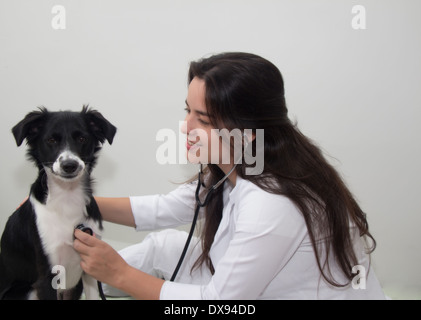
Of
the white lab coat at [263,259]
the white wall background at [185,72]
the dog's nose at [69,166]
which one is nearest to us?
the white lab coat at [263,259]

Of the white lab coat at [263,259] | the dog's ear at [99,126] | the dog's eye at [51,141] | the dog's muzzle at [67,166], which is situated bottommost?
the white lab coat at [263,259]

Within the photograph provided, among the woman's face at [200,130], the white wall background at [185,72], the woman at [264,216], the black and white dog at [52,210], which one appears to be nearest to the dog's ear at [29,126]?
the black and white dog at [52,210]

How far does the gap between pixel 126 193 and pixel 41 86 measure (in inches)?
27.4

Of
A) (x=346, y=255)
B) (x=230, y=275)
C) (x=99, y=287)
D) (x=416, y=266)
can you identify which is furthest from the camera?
(x=416, y=266)

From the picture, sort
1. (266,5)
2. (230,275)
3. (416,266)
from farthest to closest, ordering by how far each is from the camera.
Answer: (416,266) < (266,5) < (230,275)

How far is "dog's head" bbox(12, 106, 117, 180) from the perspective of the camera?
1222 mm

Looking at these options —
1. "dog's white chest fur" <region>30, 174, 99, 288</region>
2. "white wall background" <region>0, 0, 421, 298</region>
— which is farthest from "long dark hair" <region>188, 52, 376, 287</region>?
"white wall background" <region>0, 0, 421, 298</region>

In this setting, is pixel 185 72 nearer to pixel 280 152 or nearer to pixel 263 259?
pixel 280 152

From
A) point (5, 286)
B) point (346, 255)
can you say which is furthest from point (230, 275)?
point (5, 286)

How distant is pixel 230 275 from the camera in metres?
1.09

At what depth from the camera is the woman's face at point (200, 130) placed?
120 centimetres

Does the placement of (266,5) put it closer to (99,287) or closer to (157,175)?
(157,175)

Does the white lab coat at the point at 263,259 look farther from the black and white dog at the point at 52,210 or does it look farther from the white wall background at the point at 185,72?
the white wall background at the point at 185,72

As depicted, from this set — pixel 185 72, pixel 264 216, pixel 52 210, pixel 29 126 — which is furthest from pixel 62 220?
pixel 185 72
